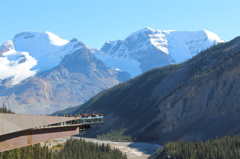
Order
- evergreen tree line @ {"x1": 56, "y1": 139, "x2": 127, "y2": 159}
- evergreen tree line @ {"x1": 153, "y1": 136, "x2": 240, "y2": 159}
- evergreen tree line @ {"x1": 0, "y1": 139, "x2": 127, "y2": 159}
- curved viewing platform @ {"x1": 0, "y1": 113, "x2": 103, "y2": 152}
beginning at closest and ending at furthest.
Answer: curved viewing platform @ {"x1": 0, "y1": 113, "x2": 103, "y2": 152}, evergreen tree line @ {"x1": 0, "y1": 139, "x2": 127, "y2": 159}, evergreen tree line @ {"x1": 153, "y1": 136, "x2": 240, "y2": 159}, evergreen tree line @ {"x1": 56, "y1": 139, "x2": 127, "y2": 159}

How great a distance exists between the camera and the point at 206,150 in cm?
13450

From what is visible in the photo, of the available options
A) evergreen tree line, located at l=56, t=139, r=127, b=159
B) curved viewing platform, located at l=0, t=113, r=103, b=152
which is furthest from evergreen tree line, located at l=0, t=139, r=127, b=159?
curved viewing platform, located at l=0, t=113, r=103, b=152

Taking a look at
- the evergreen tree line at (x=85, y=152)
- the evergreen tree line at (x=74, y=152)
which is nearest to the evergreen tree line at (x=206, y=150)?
the evergreen tree line at (x=85, y=152)

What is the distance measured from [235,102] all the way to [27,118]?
171631 mm

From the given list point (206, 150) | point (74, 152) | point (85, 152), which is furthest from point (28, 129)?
point (74, 152)

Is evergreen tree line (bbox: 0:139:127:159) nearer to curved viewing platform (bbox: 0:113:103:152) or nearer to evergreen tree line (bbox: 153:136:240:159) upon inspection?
evergreen tree line (bbox: 153:136:240:159)

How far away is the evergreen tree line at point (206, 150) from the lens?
416 ft

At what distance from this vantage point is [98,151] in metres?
167

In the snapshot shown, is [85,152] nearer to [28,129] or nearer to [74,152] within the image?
[74,152]

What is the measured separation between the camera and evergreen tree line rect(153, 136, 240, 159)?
A: 416 ft

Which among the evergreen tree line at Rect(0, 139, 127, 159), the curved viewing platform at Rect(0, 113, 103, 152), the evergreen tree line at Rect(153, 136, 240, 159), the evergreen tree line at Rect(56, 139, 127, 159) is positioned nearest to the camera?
the curved viewing platform at Rect(0, 113, 103, 152)

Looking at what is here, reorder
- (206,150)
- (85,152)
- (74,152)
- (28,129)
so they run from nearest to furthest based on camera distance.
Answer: (28,129), (206,150), (85,152), (74,152)

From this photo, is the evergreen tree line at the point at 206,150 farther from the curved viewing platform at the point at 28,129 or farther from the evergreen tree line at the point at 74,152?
the curved viewing platform at the point at 28,129

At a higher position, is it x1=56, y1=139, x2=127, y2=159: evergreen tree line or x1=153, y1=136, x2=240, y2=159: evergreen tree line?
x1=56, y1=139, x2=127, y2=159: evergreen tree line
